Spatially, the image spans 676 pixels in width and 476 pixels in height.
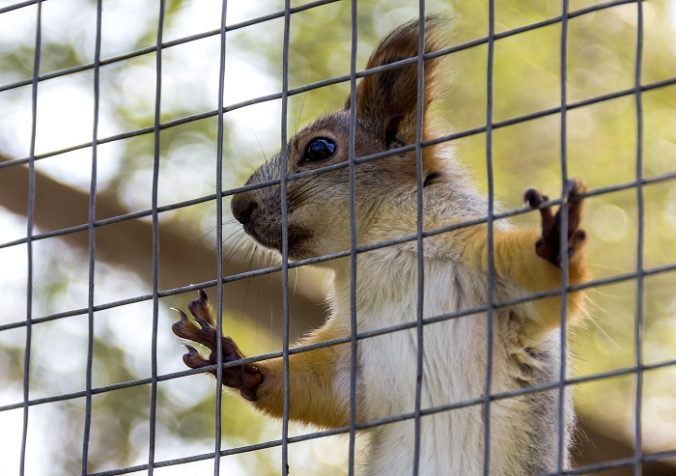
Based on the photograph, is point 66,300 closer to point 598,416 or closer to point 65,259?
point 65,259

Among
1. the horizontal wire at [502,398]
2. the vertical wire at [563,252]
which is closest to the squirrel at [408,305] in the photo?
the vertical wire at [563,252]

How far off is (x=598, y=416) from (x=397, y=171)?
2.53 m

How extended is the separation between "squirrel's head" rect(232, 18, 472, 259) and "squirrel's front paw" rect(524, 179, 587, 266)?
3.37ft

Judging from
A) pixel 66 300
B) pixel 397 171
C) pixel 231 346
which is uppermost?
pixel 66 300

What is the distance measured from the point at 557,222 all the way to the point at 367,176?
156cm

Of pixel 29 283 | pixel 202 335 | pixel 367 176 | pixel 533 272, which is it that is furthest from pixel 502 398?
pixel 367 176

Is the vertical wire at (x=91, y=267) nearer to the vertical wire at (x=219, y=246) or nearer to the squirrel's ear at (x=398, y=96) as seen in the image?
the vertical wire at (x=219, y=246)

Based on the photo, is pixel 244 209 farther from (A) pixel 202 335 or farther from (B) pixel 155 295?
(B) pixel 155 295

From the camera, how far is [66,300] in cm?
838

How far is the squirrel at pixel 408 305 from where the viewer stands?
4879 millimetres

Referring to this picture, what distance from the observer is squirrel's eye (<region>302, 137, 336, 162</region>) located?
19.1 ft

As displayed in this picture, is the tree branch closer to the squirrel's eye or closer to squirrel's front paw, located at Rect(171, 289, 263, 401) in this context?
the squirrel's eye

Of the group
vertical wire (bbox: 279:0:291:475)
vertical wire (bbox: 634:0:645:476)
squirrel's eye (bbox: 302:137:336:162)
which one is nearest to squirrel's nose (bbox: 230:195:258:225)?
squirrel's eye (bbox: 302:137:336:162)

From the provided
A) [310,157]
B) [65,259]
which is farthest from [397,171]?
[65,259]
